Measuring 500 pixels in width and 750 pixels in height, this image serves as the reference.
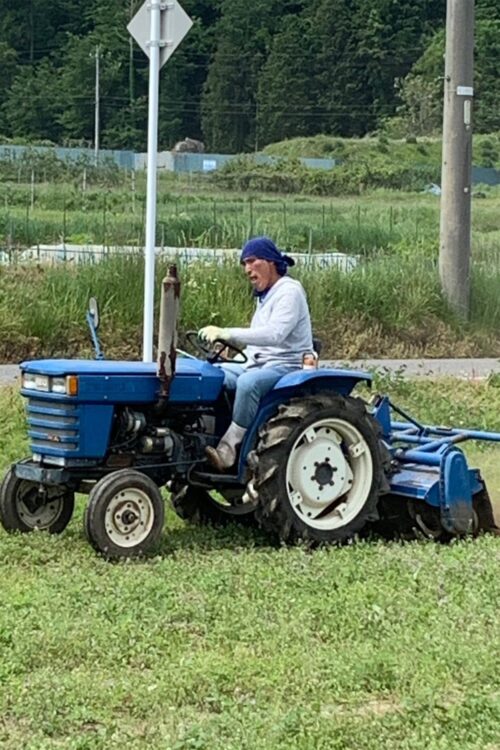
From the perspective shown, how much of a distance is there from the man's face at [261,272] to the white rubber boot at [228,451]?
2.65ft

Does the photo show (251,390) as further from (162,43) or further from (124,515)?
(162,43)

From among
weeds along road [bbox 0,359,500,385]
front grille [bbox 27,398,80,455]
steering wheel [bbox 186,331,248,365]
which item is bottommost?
weeds along road [bbox 0,359,500,385]

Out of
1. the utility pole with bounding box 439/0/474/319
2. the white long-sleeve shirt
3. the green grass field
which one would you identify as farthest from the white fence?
the green grass field

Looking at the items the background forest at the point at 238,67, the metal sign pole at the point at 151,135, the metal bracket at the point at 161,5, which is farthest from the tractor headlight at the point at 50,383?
the background forest at the point at 238,67

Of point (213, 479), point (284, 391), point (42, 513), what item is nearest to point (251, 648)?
point (213, 479)

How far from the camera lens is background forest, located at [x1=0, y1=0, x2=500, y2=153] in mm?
98625

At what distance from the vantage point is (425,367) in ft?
45.1

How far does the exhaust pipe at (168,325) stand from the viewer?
6.76 metres

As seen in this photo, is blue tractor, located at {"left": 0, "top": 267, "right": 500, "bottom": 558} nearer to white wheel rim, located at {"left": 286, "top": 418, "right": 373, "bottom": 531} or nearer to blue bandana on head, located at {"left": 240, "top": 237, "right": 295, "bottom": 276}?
white wheel rim, located at {"left": 286, "top": 418, "right": 373, "bottom": 531}

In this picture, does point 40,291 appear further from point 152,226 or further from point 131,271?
point 152,226

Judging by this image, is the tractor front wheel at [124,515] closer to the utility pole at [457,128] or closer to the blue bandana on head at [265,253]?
the blue bandana on head at [265,253]

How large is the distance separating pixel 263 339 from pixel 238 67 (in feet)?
340

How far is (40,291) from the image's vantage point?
1360 cm

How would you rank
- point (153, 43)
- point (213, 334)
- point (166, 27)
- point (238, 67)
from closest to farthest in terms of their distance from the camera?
point (213, 334)
point (153, 43)
point (166, 27)
point (238, 67)
